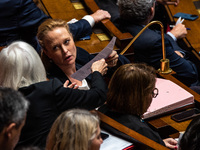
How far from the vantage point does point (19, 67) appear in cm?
181

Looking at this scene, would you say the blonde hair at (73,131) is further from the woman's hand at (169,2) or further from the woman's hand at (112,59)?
the woman's hand at (169,2)

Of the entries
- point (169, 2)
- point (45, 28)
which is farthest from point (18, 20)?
point (169, 2)

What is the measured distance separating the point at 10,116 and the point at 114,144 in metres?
0.64

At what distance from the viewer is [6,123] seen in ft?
4.28

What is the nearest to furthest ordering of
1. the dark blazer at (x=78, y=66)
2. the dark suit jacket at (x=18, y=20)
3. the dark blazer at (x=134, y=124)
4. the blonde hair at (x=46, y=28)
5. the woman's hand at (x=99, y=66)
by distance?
the dark blazer at (x=134, y=124)
the woman's hand at (x=99, y=66)
the blonde hair at (x=46, y=28)
the dark blazer at (x=78, y=66)
the dark suit jacket at (x=18, y=20)

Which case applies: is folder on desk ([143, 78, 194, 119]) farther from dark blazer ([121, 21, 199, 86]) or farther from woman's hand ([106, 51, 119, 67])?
dark blazer ([121, 21, 199, 86])

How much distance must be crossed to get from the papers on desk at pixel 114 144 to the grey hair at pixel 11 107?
54 centimetres

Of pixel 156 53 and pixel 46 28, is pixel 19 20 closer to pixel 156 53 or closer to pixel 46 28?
pixel 46 28

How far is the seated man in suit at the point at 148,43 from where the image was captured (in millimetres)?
3201

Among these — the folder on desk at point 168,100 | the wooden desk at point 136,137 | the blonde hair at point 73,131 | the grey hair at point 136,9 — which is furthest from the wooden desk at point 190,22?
the blonde hair at point 73,131

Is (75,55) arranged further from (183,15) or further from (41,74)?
(183,15)

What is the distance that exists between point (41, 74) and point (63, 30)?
565 mm

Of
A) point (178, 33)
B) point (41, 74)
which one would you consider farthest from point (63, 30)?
point (178, 33)

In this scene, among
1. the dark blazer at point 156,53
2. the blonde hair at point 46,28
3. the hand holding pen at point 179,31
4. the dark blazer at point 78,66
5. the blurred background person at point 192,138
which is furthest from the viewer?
the hand holding pen at point 179,31
